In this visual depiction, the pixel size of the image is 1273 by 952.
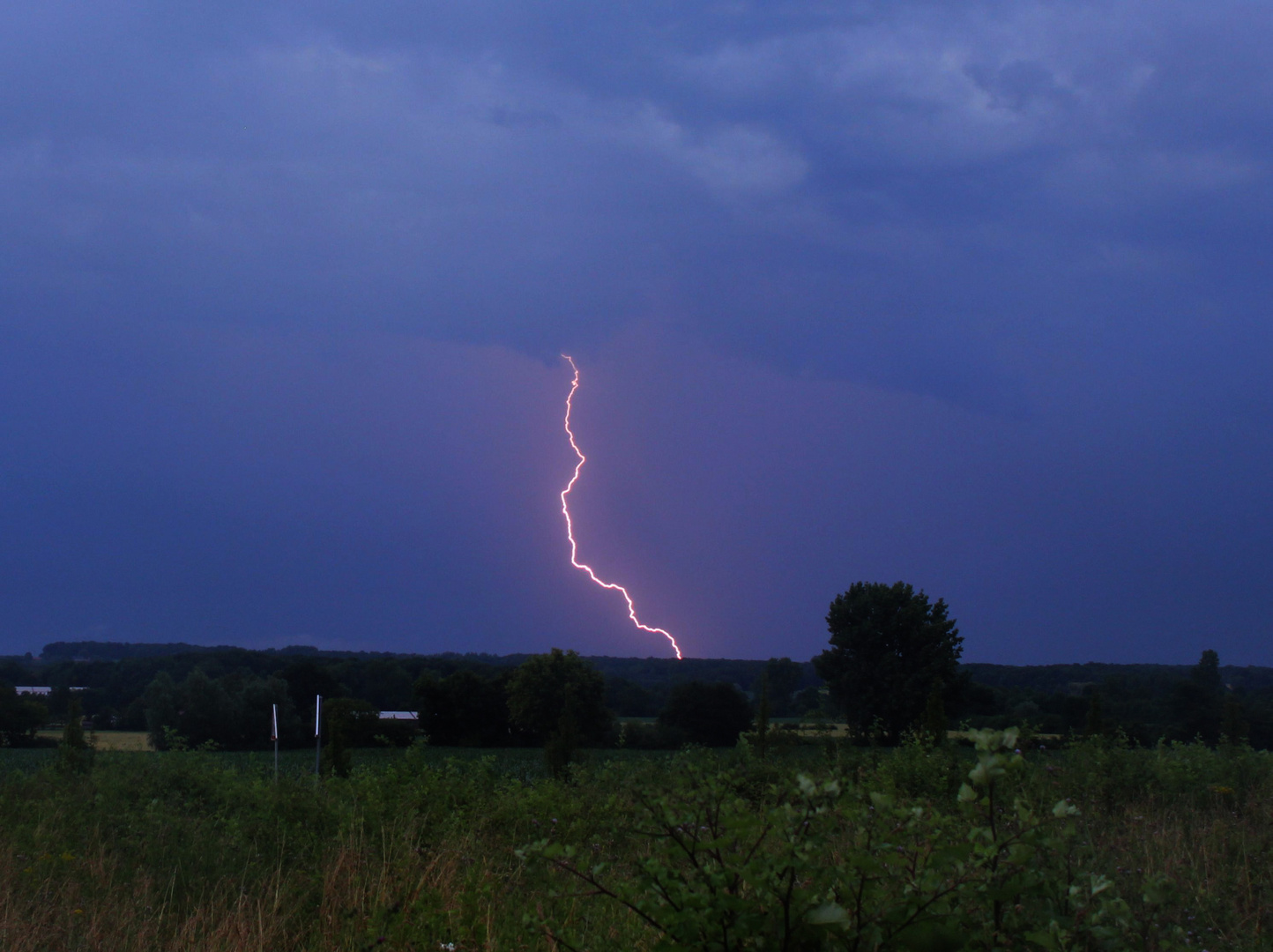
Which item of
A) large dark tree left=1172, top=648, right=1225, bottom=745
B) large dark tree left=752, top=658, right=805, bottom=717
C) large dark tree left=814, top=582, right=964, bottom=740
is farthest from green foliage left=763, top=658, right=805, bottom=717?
large dark tree left=1172, top=648, right=1225, bottom=745

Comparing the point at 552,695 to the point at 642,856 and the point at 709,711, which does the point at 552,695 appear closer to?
the point at 709,711

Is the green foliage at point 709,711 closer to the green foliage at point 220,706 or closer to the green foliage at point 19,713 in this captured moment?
the green foliage at point 220,706

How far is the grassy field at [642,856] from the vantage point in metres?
1.97

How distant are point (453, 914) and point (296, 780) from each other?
13.5 ft

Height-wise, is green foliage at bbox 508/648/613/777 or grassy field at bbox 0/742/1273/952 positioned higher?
grassy field at bbox 0/742/1273/952

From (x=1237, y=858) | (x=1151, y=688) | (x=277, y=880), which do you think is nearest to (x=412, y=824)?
(x=277, y=880)

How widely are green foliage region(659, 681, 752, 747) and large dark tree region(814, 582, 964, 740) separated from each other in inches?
232

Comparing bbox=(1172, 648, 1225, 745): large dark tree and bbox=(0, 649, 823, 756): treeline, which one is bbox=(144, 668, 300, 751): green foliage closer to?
bbox=(0, 649, 823, 756): treeline

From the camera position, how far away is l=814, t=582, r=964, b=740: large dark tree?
175ft

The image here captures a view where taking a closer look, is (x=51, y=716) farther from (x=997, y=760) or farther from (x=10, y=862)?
(x=997, y=760)

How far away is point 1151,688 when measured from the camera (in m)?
37.9

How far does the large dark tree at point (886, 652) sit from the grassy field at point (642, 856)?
42746 millimetres

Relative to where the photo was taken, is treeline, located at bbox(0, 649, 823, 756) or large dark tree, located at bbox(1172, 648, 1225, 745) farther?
treeline, located at bbox(0, 649, 823, 756)

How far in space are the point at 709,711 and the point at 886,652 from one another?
11546 millimetres
